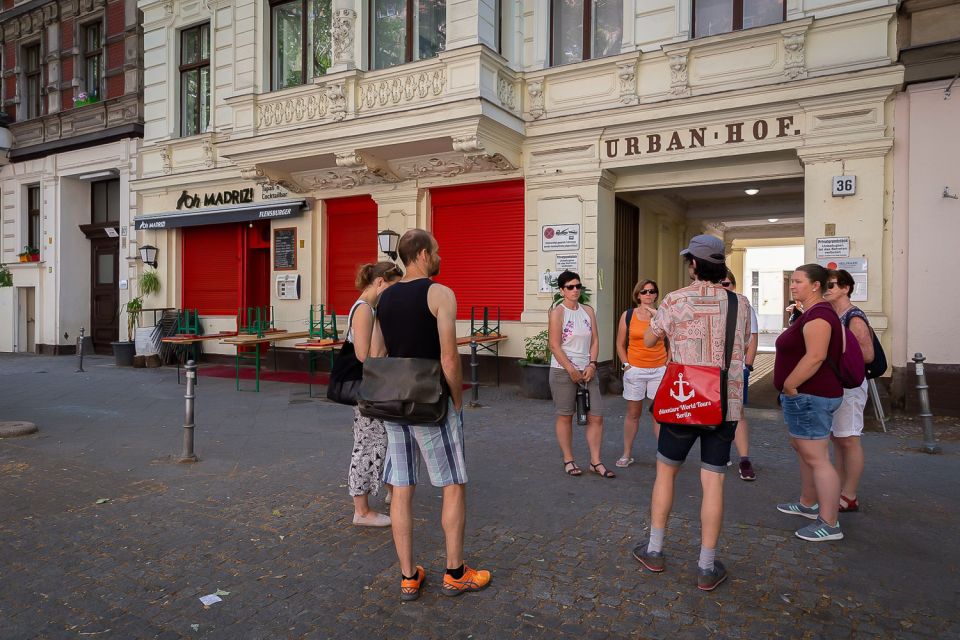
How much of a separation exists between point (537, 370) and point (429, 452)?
6818 mm

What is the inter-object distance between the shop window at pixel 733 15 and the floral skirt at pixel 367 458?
8549 millimetres

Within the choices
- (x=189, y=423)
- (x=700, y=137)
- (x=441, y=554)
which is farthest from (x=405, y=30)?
(x=441, y=554)

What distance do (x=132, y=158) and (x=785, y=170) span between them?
49.2 ft

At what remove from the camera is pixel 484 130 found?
10.4 metres

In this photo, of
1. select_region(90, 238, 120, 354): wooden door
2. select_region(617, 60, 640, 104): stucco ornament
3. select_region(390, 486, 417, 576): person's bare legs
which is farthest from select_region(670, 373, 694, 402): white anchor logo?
select_region(90, 238, 120, 354): wooden door

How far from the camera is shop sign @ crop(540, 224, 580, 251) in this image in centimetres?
1091

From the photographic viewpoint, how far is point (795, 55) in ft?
29.9

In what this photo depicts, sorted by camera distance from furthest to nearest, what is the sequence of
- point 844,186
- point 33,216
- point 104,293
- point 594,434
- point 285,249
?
point 33,216
point 104,293
point 285,249
point 844,186
point 594,434

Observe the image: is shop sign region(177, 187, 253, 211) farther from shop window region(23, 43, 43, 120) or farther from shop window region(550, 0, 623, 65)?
shop window region(23, 43, 43, 120)

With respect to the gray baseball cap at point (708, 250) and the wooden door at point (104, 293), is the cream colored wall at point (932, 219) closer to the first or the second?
the gray baseball cap at point (708, 250)

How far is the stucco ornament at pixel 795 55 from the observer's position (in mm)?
9055

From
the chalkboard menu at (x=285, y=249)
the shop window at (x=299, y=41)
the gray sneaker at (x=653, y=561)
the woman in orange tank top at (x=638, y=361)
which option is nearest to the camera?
the gray sneaker at (x=653, y=561)

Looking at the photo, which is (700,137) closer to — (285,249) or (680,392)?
(680,392)

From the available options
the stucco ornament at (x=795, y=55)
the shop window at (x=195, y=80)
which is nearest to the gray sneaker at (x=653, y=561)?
the stucco ornament at (x=795, y=55)
